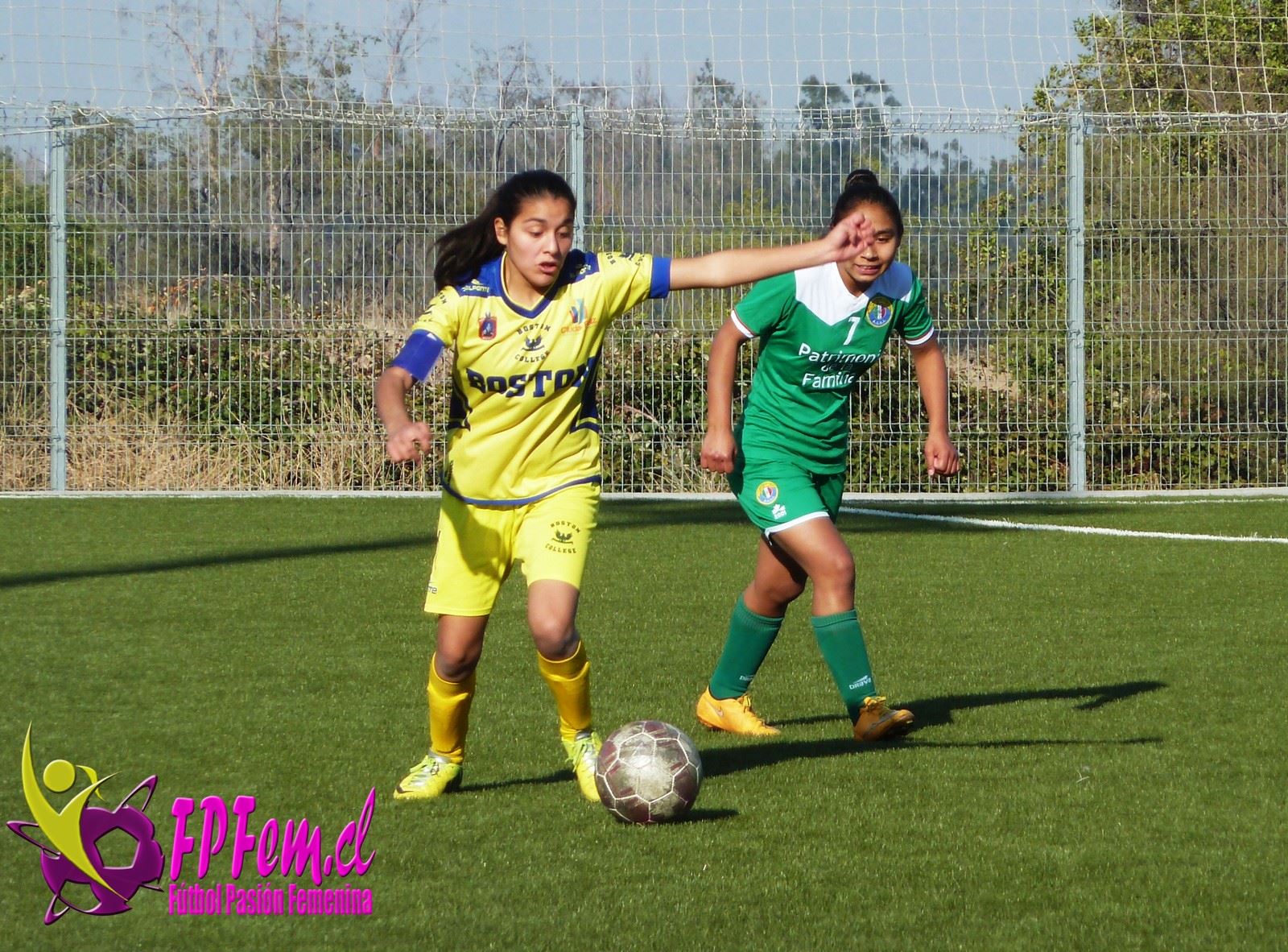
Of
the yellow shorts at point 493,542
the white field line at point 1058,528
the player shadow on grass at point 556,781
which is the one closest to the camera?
the player shadow on grass at point 556,781

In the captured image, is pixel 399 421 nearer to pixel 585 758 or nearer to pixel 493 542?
pixel 493 542

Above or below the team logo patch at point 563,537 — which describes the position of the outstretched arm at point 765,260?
above

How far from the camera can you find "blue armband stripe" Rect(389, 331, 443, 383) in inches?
195

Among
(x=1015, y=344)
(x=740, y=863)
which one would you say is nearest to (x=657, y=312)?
(x=1015, y=344)

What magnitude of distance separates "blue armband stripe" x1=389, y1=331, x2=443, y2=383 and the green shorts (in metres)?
1.59

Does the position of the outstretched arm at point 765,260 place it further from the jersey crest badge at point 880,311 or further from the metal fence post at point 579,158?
the metal fence post at point 579,158

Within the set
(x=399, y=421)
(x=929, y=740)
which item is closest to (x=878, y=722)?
(x=929, y=740)

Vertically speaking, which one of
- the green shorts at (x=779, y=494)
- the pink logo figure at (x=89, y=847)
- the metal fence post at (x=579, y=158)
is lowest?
the pink logo figure at (x=89, y=847)

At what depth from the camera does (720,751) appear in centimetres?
594

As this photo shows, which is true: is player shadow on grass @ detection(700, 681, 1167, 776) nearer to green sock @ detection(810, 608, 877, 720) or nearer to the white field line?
green sock @ detection(810, 608, 877, 720)

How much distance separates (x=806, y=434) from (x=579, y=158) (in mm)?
10760

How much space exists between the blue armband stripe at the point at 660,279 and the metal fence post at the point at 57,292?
1262 centimetres

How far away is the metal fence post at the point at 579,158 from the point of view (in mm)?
16641

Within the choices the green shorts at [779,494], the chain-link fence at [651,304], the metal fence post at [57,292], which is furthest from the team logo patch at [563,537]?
the metal fence post at [57,292]
